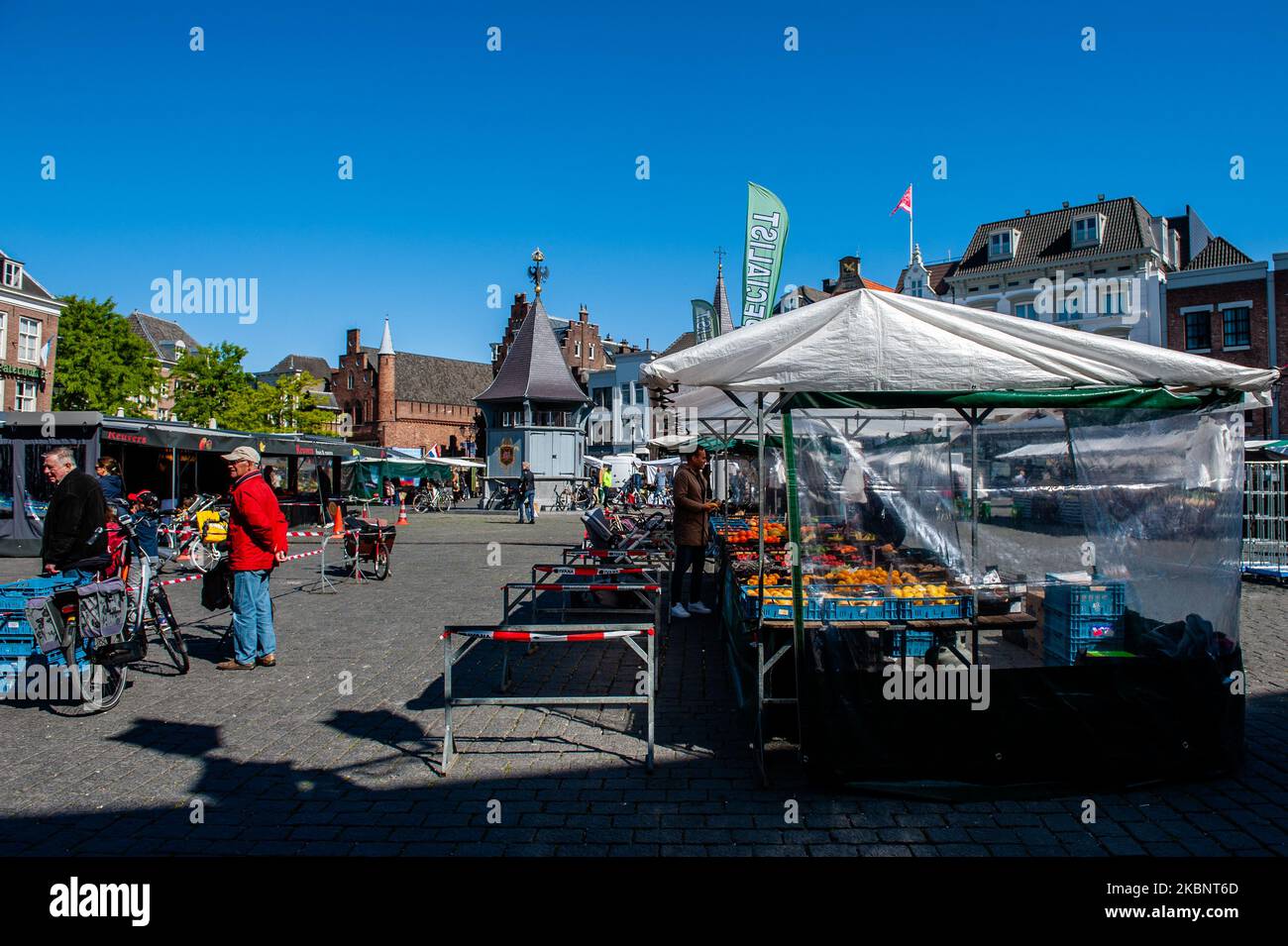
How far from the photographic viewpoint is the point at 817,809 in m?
4.69

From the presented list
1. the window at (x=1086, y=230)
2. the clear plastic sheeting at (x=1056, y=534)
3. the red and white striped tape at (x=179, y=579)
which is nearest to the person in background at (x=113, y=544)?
the clear plastic sheeting at (x=1056, y=534)

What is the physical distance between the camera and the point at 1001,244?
51062mm

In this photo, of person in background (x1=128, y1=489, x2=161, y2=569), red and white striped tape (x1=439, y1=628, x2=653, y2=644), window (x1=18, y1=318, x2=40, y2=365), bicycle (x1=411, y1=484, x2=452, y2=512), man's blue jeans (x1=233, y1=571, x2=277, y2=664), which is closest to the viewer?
red and white striped tape (x1=439, y1=628, x2=653, y2=644)

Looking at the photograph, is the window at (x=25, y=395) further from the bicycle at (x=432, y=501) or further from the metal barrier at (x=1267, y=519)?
the metal barrier at (x=1267, y=519)

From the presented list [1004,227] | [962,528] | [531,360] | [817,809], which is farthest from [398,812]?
[1004,227]

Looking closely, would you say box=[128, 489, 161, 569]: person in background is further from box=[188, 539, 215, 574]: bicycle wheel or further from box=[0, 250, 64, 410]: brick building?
box=[0, 250, 64, 410]: brick building

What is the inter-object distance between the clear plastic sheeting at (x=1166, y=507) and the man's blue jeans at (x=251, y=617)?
264 inches

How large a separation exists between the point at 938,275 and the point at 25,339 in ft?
180

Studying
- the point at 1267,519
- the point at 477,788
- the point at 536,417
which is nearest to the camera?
the point at 477,788

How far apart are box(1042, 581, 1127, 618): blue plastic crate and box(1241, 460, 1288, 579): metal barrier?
36.5 feet

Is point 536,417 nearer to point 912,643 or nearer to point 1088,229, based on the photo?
point 1088,229

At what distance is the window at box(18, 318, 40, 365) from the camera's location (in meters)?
45.2

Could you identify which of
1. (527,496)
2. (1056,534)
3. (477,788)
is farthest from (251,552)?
(527,496)

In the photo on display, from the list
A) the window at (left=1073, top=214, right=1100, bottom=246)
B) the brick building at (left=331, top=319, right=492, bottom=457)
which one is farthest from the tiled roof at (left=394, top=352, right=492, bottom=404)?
the window at (left=1073, top=214, right=1100, bottom=246)
